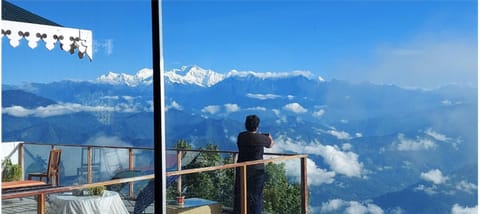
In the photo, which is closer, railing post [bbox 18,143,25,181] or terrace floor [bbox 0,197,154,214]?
terrace floor [bbox 0,197,154,214]

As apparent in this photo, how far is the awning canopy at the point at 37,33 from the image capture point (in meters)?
3.06

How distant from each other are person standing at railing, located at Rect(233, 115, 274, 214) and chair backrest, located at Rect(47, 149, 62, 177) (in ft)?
6.16

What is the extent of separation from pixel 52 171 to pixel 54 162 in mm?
112

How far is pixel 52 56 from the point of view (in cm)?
553

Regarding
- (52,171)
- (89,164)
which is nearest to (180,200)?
(52,171)

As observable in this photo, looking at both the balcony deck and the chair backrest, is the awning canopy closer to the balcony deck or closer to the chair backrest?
the balcony deck

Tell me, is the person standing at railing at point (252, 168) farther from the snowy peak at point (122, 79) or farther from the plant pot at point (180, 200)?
the snowy peak at point (122, 79)

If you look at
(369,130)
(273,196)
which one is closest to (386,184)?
(369,130)

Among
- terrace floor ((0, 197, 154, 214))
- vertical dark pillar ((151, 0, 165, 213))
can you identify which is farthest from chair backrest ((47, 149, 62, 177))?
vertical dark pillar ((151, 0, 165, 213))

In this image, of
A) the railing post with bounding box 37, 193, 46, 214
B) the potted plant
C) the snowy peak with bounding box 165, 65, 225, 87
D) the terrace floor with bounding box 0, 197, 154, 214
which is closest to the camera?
the railing post with bounding box 37, 193, 46, 214

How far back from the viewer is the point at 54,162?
492 centimetres

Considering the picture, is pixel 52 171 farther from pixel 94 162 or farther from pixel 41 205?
pixel 41 205

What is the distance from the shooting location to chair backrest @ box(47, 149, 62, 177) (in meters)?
4.83

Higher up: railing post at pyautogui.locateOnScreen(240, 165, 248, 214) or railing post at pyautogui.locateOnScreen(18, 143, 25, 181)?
railing post at pyautogui.locateOnScreen(18, 143, 25, 181)
